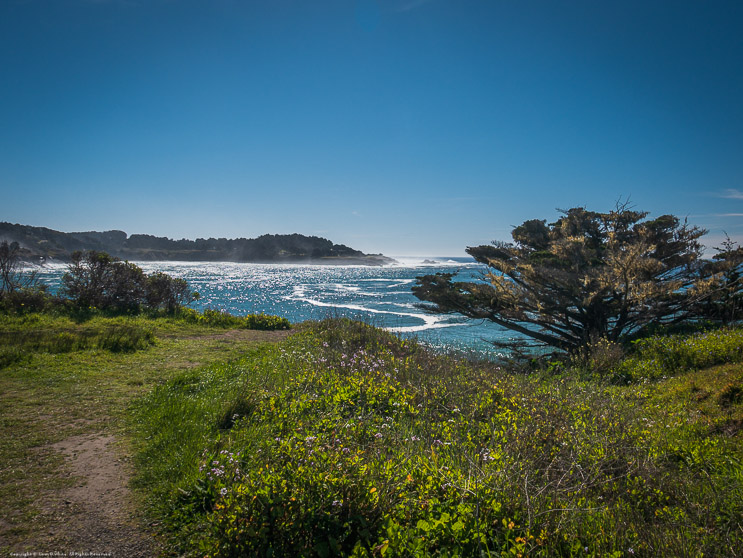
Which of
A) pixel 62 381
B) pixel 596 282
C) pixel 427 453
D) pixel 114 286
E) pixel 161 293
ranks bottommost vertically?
pixel 62 381

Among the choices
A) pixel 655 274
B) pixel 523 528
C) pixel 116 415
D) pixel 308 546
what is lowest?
pixel 116 415

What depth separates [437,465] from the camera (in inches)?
133

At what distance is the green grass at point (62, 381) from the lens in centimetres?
350

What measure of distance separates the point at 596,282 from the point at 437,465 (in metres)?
10.4

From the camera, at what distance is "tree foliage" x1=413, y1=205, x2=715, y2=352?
11.0 metres

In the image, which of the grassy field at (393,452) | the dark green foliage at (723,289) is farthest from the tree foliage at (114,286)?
the dark green foliage at (723,289)

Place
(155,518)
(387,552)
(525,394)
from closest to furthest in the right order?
(387,552)
(155,518)
(525,394)

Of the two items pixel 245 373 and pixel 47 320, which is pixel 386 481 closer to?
pixel 245 373

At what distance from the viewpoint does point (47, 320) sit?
39.0 feet

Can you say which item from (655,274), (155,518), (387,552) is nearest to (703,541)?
(387,552)

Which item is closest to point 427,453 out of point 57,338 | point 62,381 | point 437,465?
point 437,465

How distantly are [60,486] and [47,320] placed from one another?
11216mm

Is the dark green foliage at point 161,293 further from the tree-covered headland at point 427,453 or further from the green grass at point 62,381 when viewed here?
the tree-covered headland at point 427,453

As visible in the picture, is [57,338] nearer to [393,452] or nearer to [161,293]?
[161,293]
